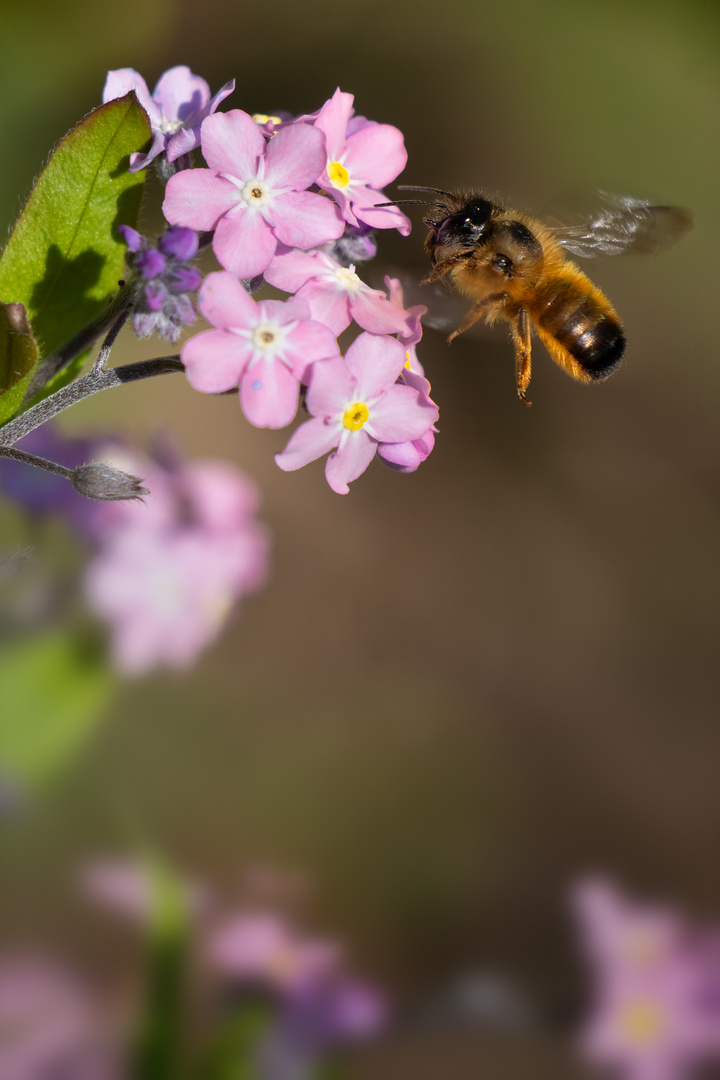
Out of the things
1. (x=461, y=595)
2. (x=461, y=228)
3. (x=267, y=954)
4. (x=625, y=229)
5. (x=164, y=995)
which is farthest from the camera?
(x=461, y=595)

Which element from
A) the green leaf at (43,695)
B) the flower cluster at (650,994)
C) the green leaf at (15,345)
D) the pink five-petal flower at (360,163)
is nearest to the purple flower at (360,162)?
the pink five-petal flower at (360,163)

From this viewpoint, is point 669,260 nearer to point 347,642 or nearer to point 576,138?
point 576,138

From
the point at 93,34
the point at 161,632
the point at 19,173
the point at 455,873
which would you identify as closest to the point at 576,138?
the point at 93,34

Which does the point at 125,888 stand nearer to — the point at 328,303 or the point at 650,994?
the point at 650,994

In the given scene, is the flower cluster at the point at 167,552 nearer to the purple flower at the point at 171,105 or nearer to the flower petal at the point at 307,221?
the purple flower at the point at 171,105

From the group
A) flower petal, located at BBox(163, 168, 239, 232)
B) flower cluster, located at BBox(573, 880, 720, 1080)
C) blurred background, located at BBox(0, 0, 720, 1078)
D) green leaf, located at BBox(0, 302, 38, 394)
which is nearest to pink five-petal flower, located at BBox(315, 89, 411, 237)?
flower petal, located at BBox(163, 168, 239, 232)

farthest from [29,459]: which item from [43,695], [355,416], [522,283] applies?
[43,695]
